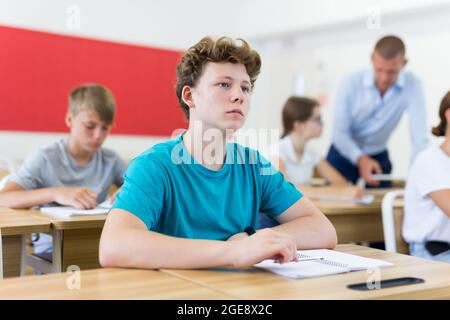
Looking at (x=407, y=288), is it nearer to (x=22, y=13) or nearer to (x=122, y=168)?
(x=122, y=168)

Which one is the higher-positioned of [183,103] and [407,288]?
[183,103]

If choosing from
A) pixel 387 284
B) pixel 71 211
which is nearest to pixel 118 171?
pixel 71 211

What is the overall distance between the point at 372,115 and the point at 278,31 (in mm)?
2117

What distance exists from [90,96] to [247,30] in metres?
3.55

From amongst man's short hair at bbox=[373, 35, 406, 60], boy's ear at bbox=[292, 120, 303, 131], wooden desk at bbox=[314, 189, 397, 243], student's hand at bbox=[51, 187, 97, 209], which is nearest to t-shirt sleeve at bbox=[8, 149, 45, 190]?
student's hand at bbox=[51, 187, 97, 209]

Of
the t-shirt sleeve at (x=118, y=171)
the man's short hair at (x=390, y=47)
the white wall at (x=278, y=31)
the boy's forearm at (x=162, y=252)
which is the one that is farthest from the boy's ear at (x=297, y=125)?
the boy's forearm at (x=162, y=252)

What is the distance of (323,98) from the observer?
18.9 ft

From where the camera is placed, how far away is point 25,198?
7.79 ft

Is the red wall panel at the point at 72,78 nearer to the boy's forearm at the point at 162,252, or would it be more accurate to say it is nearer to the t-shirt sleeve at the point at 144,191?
the t-shirt sleeve at the point at 144,191

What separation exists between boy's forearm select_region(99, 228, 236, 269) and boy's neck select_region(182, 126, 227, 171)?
356 mm

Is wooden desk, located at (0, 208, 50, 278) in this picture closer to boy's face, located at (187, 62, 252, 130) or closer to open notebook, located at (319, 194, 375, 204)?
boy's face, located at (187, 62, 252, 130)

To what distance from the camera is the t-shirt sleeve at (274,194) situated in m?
1.68

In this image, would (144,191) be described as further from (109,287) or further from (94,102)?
(94,102)

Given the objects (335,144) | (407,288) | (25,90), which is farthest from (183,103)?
(25,90)
